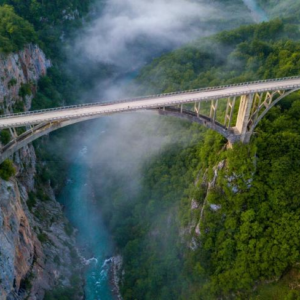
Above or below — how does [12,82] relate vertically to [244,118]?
above

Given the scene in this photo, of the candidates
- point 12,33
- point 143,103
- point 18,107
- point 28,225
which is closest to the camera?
point 143,103

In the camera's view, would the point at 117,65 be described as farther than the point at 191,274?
Yes

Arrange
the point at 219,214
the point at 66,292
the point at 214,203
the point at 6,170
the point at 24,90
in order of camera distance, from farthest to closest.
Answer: the point at 24,90, the point at 66,292, the point at 214,203, the point at 219,214, the point at 6,170

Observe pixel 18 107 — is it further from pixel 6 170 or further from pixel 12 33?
pixel 6 170

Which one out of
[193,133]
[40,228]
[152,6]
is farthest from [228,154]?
[152,6]

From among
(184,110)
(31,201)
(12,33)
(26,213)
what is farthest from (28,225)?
(12,33)

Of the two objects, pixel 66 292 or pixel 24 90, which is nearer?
pixel 66 292

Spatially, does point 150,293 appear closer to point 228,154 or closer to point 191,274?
point 191,274

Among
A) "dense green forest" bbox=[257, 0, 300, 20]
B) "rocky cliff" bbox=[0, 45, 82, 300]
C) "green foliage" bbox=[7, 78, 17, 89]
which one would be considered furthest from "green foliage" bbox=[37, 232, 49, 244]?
"dense green forest" bbox=[257, 0, 300, 20]
